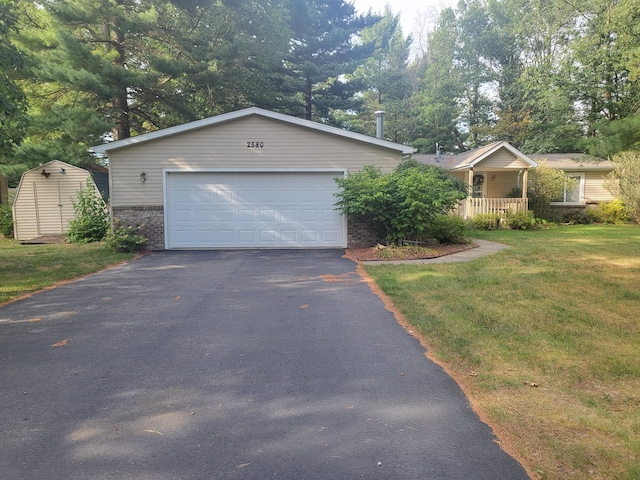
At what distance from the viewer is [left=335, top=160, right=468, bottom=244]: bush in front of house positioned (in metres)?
10.9

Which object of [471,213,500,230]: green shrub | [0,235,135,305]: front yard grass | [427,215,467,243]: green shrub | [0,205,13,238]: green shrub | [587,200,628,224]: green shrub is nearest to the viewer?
[0,235,135,305]: front yard grass

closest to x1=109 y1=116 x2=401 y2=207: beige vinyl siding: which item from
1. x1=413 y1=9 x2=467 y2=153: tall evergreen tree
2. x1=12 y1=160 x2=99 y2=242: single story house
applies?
x1=12 y1=160 x2=99 y2=242: single story house

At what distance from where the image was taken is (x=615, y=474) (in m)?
2.48

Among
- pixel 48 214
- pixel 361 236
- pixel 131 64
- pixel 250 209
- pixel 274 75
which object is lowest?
pixel 361 236

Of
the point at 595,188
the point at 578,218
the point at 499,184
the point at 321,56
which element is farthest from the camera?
the point at 321,56

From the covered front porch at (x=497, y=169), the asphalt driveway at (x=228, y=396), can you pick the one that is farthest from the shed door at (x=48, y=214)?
the covered front porch at (x=497, y=169)

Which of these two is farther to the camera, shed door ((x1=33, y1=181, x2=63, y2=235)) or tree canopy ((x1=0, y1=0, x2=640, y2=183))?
shed door ((x1=33, y1=181, x2=63, y2=235))

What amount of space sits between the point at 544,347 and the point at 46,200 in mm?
17504

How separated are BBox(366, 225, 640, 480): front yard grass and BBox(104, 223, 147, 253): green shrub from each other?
22.8 feet

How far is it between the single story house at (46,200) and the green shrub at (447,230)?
41.3 feet

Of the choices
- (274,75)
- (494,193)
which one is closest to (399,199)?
(494,193)

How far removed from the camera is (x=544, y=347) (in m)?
4.55

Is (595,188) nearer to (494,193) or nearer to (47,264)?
(494,193)

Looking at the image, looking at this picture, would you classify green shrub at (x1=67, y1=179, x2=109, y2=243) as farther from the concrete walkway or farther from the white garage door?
the concrete walkway
